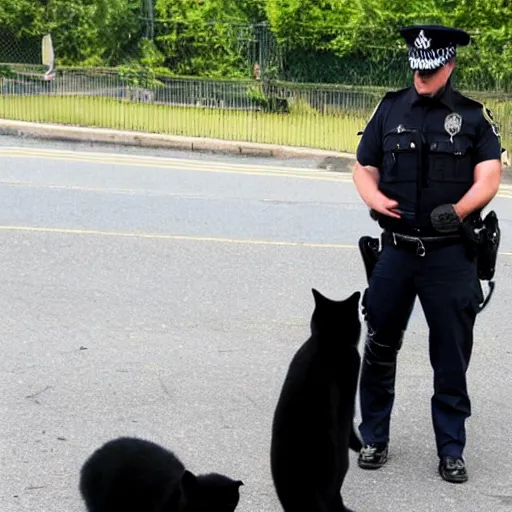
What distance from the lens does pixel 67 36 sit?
24141 millimetres

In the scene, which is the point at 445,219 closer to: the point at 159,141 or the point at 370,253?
the point at 370,253

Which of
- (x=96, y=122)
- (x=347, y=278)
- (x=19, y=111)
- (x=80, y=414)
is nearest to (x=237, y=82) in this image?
(x=96, y=122)

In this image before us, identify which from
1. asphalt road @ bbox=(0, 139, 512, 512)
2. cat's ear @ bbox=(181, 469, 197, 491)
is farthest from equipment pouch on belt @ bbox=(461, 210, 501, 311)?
cat's ear @ bbox=(181, 469, 197, 491)

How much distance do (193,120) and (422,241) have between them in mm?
14766

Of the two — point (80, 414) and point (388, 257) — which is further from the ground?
point (388, 257)

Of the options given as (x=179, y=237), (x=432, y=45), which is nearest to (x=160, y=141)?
(x=179, y=237)

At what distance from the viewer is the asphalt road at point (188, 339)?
5.18 metres

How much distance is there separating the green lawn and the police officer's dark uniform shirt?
13.5m

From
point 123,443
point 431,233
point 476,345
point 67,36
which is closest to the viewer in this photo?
point 123,443

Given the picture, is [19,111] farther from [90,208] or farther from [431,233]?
[431,233]

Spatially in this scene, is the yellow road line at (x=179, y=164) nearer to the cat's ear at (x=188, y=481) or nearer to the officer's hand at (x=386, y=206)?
the officer's hand at (x=386, y=206)

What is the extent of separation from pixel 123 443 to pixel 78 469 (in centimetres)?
81

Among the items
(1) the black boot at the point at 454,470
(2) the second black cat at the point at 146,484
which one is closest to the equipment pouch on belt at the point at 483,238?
(1) the black boot at the point at 454,470

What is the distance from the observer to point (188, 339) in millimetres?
7137
